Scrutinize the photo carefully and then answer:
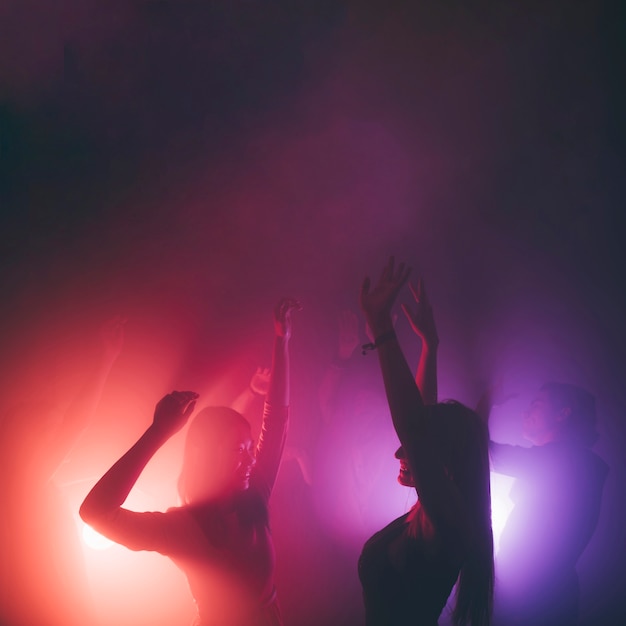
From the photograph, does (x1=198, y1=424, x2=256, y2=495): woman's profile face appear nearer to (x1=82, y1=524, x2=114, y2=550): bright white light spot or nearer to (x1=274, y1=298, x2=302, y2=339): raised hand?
(x1=274, y1=298, x2=302, y2=339): raised hand

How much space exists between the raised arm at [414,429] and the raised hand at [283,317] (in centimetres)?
84

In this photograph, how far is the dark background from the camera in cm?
271

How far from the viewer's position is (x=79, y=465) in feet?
8.60

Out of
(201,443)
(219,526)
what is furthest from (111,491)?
(219,526)

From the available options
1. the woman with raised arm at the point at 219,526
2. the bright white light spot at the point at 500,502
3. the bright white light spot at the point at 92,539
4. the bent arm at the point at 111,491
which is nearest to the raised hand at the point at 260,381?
the woman with raised arm at the point at 219,526

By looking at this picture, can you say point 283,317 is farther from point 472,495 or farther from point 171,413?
point 472,495

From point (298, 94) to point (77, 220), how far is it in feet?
5.17

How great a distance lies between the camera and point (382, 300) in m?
1.74

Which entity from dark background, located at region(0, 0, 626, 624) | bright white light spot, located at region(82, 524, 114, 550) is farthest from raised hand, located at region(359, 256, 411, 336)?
bright white light spot, located at region(82, 524, 114, 550)

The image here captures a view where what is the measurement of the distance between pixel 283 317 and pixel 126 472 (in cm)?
111

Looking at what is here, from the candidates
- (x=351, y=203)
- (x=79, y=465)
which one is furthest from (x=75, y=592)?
(x=351, y=203)

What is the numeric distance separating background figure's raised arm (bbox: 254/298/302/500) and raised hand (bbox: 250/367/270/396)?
1.89ft

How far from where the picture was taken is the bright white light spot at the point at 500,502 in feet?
11.1

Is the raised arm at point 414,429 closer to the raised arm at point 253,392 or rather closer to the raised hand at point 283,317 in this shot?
the raised hand at point 283,317
